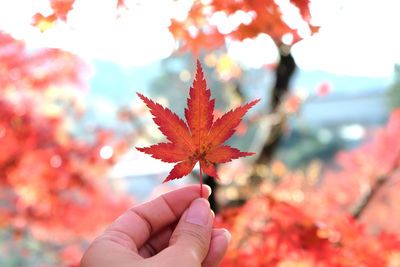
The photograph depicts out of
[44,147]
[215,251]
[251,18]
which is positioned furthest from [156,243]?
[44,147]

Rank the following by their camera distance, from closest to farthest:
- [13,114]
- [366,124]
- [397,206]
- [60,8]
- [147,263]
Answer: [147,263] < [60,8] < [13,114] < [397,206] < [366,124]

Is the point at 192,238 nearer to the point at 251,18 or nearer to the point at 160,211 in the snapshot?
the point at 160,211

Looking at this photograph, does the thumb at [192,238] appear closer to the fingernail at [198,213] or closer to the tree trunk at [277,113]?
the fingernail at [198,213]

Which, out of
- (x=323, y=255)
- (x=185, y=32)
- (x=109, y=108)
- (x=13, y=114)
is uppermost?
(x=185, y=32)

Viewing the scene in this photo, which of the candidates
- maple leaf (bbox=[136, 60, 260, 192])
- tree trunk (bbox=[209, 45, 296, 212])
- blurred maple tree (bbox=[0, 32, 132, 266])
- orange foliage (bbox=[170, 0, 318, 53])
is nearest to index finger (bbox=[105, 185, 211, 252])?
maple leaf (bbox=[136, 60, 260, 192])

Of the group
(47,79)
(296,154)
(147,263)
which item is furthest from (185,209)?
(296,154)

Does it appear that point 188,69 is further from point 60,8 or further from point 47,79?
point 60,8

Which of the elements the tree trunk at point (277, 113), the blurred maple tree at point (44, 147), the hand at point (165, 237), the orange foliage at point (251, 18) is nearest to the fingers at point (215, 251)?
the hand at point (165, 237)
